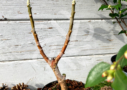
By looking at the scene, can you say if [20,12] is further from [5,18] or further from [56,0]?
[56,0]

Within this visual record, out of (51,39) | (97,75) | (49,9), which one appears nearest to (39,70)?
(51,39)

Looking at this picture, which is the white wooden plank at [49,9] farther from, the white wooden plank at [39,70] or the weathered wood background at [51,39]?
the white wooden plank at [39,70]

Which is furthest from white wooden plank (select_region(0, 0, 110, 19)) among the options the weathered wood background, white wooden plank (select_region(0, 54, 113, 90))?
white wooden plank (select_region(0, 54, 113, 90))

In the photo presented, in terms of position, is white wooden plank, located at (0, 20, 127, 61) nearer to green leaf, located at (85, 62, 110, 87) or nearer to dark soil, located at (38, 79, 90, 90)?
dark soil, located at (38, 79, 90, 90)

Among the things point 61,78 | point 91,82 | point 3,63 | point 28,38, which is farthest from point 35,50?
point 91,82

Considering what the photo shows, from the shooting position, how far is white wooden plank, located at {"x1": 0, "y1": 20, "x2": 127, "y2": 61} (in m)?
0.58

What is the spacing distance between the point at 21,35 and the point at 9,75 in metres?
0.25

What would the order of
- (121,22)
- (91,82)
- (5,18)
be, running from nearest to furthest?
(91,82)
(5,18)
(121,22)

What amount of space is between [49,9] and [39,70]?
1.14ft

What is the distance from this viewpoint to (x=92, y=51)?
0.70 m

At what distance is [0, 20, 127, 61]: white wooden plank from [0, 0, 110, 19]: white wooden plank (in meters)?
0.03

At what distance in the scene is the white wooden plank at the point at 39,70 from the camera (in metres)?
0.65

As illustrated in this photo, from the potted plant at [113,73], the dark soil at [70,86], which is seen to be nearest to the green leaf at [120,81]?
the potted plant at [113,73]

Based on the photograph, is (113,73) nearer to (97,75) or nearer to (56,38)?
(97,75)
